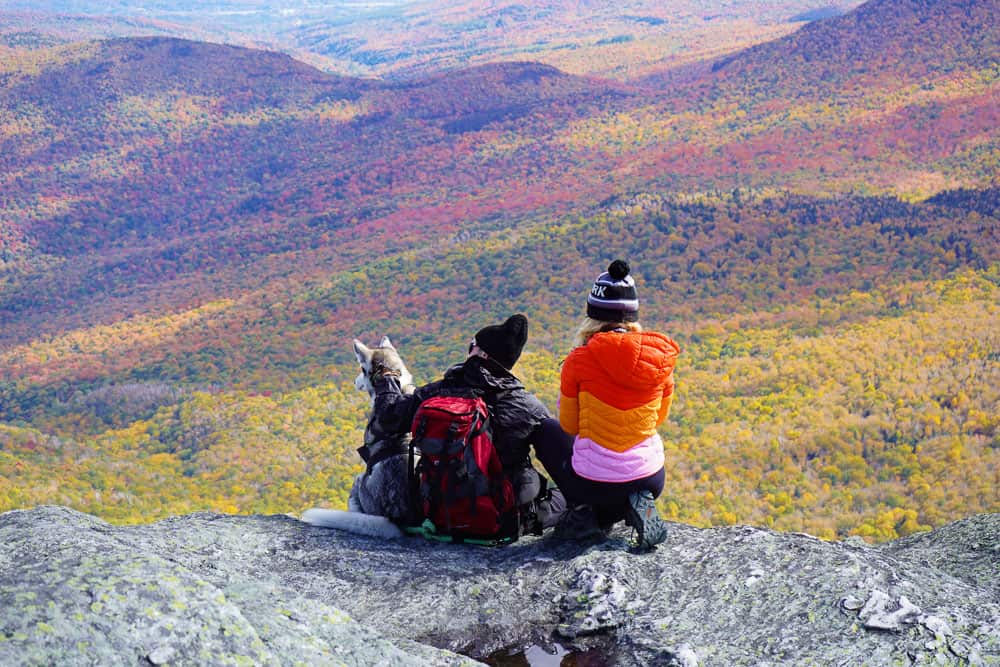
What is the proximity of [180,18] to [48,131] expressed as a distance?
96.1 metres

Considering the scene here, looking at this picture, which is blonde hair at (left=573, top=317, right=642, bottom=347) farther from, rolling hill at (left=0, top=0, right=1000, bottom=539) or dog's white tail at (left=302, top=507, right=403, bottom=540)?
rolling hill at (left=0, top=0, right=1000, bottom=539)

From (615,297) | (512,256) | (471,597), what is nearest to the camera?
(471,597)

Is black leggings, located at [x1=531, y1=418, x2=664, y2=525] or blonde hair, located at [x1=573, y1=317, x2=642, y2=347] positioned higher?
blonde hair, located at [x1=573, y1=317, x2=642, y2=347]

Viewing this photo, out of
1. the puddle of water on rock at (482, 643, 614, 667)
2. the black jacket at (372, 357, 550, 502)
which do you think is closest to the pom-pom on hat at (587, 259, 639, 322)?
the black jacket at (372, 357, 550, 502)

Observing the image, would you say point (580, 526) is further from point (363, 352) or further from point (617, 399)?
point (363, 352)

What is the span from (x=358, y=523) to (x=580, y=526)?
4.23 ft

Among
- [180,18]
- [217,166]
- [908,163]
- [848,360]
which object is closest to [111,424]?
[848,360]

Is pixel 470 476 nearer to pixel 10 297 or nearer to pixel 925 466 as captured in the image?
pixel 925 466

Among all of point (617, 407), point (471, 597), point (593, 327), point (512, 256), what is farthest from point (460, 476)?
point (512, 256)

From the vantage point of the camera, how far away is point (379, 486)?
14.8 feet

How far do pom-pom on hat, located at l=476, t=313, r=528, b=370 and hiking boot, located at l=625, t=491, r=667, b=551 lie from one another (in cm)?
104

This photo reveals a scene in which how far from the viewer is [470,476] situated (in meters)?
4.20

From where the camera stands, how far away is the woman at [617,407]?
394 cm

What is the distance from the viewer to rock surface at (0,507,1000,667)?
247cm
